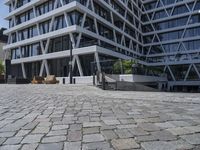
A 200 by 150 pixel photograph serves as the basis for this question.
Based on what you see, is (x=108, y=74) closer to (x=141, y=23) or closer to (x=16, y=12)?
(x=16, y=12)

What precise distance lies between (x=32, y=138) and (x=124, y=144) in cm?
152

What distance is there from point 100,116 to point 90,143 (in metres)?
2.06

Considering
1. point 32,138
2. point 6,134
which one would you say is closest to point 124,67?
point 6,134

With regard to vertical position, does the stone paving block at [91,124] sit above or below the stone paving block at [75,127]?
above

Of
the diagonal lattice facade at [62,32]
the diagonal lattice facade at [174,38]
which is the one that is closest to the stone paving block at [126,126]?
the diagonal lattice facade at [62,32]

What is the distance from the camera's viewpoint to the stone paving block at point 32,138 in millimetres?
3836

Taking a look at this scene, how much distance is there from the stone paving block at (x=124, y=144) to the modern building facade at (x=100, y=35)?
19.8 m

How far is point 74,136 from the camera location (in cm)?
409

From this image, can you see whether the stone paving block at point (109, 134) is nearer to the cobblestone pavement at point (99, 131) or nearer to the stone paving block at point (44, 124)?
the cobblestone pavement at point (99, 131)

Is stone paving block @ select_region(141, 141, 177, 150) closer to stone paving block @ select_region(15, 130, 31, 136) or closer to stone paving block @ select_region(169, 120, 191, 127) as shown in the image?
stone paving block @ select_region(169, 120, 191, 127)

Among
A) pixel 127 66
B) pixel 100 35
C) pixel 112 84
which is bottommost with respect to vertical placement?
pixel 112 84

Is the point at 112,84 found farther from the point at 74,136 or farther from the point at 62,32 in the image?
the point at 62,32

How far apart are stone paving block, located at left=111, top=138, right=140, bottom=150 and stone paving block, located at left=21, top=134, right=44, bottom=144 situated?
48.0 inches

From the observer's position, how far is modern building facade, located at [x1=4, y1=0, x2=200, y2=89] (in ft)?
113
